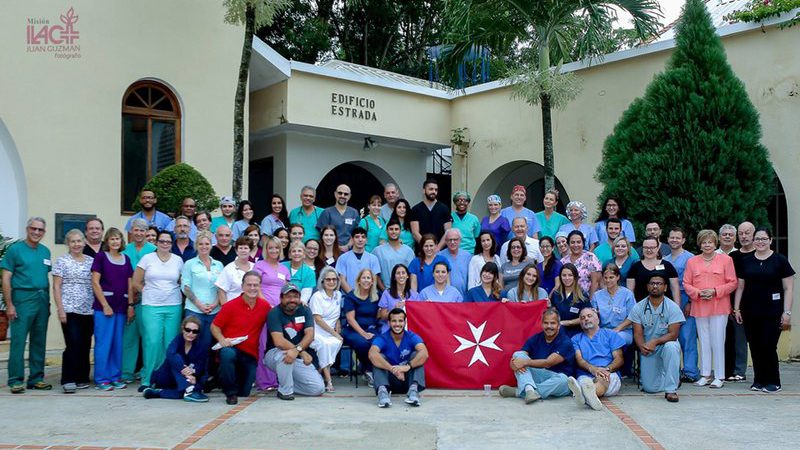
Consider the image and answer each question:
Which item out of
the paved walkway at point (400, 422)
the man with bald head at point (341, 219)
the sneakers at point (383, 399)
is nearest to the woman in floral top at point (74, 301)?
the paved walkway at point (400, 422)

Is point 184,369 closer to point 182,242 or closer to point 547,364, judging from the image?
point 182,242

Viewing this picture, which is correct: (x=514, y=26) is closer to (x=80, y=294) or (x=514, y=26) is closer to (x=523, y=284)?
(x=523, y=284)

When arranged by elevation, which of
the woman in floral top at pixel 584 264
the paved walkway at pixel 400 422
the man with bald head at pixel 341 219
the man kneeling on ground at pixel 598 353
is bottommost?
the paved walkway at pixel 400 422

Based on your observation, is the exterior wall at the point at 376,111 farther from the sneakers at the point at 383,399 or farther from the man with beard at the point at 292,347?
the sneakers at the point at 383,399

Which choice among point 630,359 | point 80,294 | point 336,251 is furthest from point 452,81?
point 80,294

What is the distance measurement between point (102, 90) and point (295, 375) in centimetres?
641

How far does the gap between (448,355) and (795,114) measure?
6545mm

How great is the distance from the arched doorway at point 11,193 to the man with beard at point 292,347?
5508 mm

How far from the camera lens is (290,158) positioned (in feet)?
50.8

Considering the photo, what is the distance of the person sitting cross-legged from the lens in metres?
7.59

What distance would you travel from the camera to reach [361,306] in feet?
28.1

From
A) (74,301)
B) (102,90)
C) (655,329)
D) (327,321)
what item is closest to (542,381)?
(655,329)

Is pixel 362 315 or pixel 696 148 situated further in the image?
pixel 696 148

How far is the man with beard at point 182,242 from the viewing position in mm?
8617
